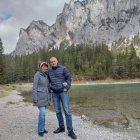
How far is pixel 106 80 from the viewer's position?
469 ft

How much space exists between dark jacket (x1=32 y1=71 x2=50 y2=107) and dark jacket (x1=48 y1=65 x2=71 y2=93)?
1.24ft

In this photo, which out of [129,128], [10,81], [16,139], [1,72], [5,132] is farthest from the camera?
[10,81]

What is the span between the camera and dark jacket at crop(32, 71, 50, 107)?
1536cm

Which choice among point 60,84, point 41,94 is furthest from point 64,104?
point 41,94

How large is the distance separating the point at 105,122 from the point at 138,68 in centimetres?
12731

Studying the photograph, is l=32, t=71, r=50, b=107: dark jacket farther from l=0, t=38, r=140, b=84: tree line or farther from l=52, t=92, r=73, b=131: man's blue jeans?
l=0, t=38, r=140, b=84: tree line

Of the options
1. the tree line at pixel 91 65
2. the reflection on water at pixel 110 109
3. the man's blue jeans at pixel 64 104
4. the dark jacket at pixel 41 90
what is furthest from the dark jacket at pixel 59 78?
the tree line at pixel 91 65

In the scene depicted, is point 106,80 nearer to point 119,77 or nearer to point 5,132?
point 119,77

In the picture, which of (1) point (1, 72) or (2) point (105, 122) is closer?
(2) point (105, 122)

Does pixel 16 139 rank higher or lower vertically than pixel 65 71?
lower

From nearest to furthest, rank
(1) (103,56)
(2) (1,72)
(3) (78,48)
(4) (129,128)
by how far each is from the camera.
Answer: (4) (129,128) < (2) (1,72) < (1) (103,56) < (3) (78,48)

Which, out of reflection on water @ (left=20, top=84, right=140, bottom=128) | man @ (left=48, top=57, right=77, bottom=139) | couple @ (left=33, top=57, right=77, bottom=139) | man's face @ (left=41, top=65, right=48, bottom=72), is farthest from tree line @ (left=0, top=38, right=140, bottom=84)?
man @ (left=48, top=57, right=77, bottom=139)

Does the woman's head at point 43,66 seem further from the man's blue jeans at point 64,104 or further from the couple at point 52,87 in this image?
the man's blue jeans at point 64,104

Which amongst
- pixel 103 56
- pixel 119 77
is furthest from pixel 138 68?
pixel 103 56
